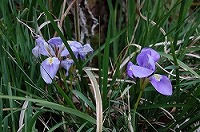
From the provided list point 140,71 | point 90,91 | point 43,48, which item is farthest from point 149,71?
point 43,48

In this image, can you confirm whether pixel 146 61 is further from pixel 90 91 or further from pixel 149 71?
pixel 90 91

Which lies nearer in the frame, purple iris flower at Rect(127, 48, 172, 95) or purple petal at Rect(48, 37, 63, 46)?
purple iris flower at Rect(127, 48, 172, 95)

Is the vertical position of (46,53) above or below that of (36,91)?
above

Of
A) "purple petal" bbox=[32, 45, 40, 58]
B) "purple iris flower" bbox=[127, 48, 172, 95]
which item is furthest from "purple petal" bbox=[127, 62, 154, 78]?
"purple petal" bbox=[32, 45, 40, 58]

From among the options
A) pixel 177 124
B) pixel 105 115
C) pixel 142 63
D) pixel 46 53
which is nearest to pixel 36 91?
pixel 46 53

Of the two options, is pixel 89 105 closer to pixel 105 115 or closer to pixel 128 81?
pixel 105 115

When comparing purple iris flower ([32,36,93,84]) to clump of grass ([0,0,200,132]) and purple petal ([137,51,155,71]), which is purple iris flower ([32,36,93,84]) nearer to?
clump of grass ([0,0,200,132])

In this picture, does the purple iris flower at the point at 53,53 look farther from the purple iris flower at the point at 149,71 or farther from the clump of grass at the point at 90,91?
the purple iris flower at the point at 149,71

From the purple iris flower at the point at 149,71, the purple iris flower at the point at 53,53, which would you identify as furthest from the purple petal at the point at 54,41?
the purple iris flower at the point at 149,71
